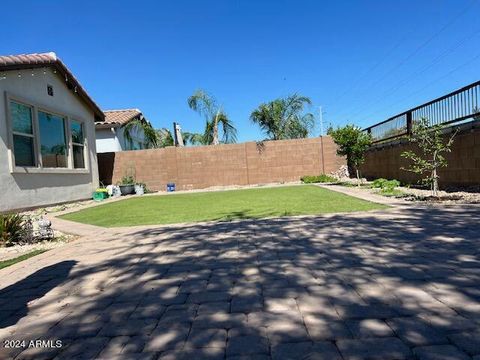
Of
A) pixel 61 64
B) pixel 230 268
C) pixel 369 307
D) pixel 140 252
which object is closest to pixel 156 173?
pixel 61 64

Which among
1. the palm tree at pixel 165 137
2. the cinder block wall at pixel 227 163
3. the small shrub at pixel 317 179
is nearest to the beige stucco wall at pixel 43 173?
the cinder block wall at pixel 227 163

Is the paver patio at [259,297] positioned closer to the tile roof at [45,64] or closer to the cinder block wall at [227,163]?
the tile roof at [45,64]

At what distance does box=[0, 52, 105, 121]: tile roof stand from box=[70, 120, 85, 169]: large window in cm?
117

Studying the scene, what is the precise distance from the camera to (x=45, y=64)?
1179 centimetres

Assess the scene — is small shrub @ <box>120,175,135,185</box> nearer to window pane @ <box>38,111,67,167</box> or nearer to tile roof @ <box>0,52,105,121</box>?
tile roof @ <box>0,52,105,121</box>

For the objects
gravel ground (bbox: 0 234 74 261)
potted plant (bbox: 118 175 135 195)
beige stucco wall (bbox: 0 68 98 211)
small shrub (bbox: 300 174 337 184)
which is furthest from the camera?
small shrub (bbox: 300 174 337 184)

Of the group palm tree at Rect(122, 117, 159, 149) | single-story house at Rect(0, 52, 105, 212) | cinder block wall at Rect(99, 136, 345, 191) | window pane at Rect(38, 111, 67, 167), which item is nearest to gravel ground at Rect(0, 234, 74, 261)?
single-story house at Rect(0, 52, 105, 212)

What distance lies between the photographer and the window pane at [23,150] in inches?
425

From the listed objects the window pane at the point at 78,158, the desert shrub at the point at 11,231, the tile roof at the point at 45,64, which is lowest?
the desert shrub at the point at 11,231

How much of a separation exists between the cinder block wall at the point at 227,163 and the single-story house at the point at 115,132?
107 inches

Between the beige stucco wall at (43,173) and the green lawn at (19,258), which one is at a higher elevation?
the beige stucco wall at (43,173)

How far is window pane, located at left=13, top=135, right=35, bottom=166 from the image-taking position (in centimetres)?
1080

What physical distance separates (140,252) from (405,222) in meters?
4.00

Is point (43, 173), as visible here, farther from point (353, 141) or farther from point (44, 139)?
point (353, 141)
